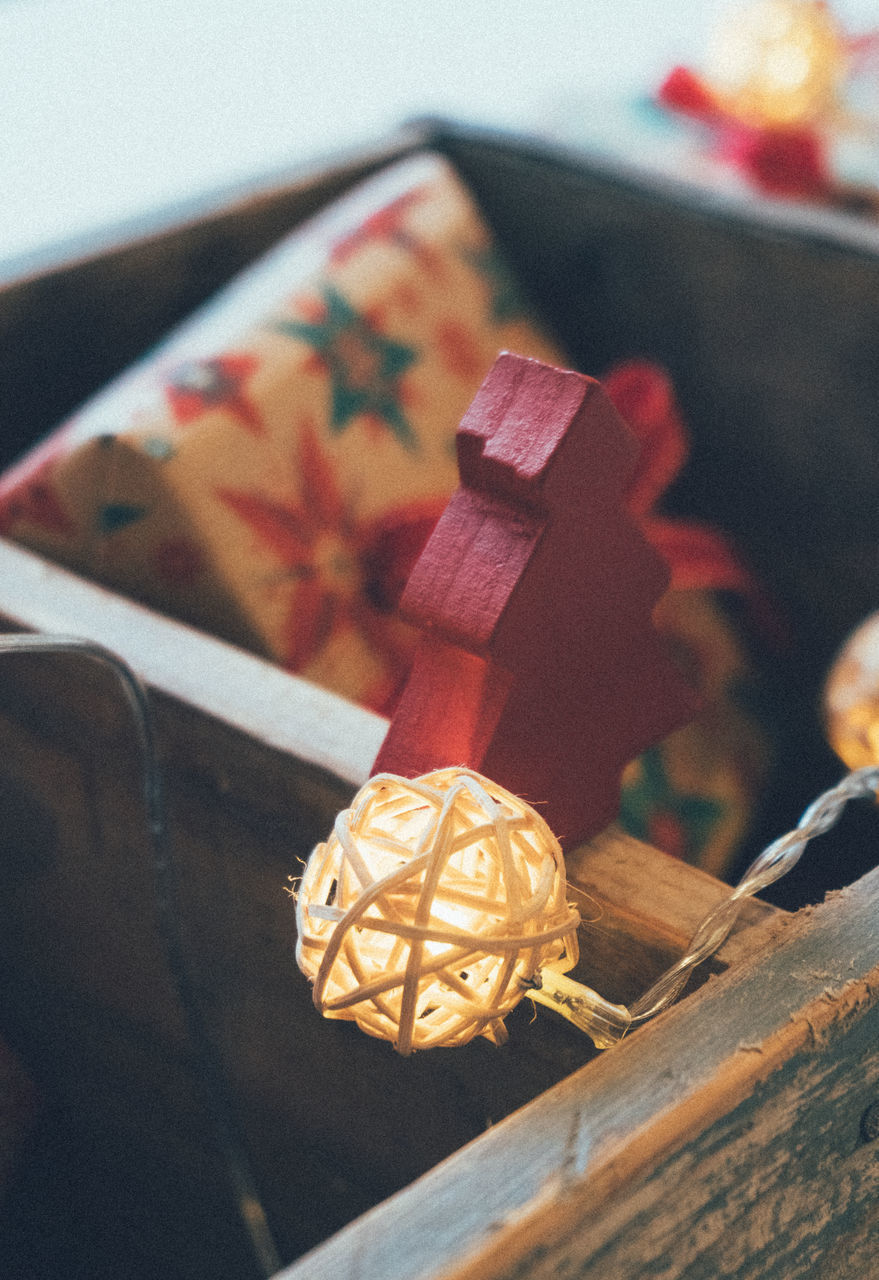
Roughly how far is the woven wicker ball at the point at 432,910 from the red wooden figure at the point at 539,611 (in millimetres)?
54

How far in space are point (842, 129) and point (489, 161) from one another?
50 centimetres

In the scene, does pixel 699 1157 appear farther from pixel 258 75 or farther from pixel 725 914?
pixel 258 75

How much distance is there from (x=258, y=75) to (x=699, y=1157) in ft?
7.01

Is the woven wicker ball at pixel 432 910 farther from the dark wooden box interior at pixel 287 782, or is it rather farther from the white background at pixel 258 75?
the white background at pixel 258 75

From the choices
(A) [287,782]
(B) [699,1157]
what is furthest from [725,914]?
(A) [287,782]

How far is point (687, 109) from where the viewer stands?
55.3 inches

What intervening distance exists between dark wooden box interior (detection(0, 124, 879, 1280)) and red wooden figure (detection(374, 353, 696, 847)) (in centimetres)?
8

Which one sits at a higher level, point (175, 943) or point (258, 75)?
point (258, 75)

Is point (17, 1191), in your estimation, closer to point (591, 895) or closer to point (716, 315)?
point (591, 895)

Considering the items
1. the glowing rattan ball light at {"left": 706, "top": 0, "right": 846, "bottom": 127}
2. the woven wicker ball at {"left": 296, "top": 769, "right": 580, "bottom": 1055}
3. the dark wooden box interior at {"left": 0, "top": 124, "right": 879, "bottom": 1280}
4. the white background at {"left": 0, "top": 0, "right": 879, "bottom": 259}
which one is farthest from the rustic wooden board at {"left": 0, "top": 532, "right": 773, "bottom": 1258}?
the glowing rattan ball light at {"left": 706, "top": 0, "right": 846, "bottom": 127}

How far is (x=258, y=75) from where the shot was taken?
2.04 meters

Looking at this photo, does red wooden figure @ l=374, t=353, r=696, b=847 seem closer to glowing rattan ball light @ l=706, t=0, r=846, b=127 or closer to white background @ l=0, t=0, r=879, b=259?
white background @ l=0, t=0, r=879, b=259

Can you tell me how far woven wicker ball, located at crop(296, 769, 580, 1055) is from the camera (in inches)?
14.4

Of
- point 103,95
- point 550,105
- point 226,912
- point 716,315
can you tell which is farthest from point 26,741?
A: point 103,95
